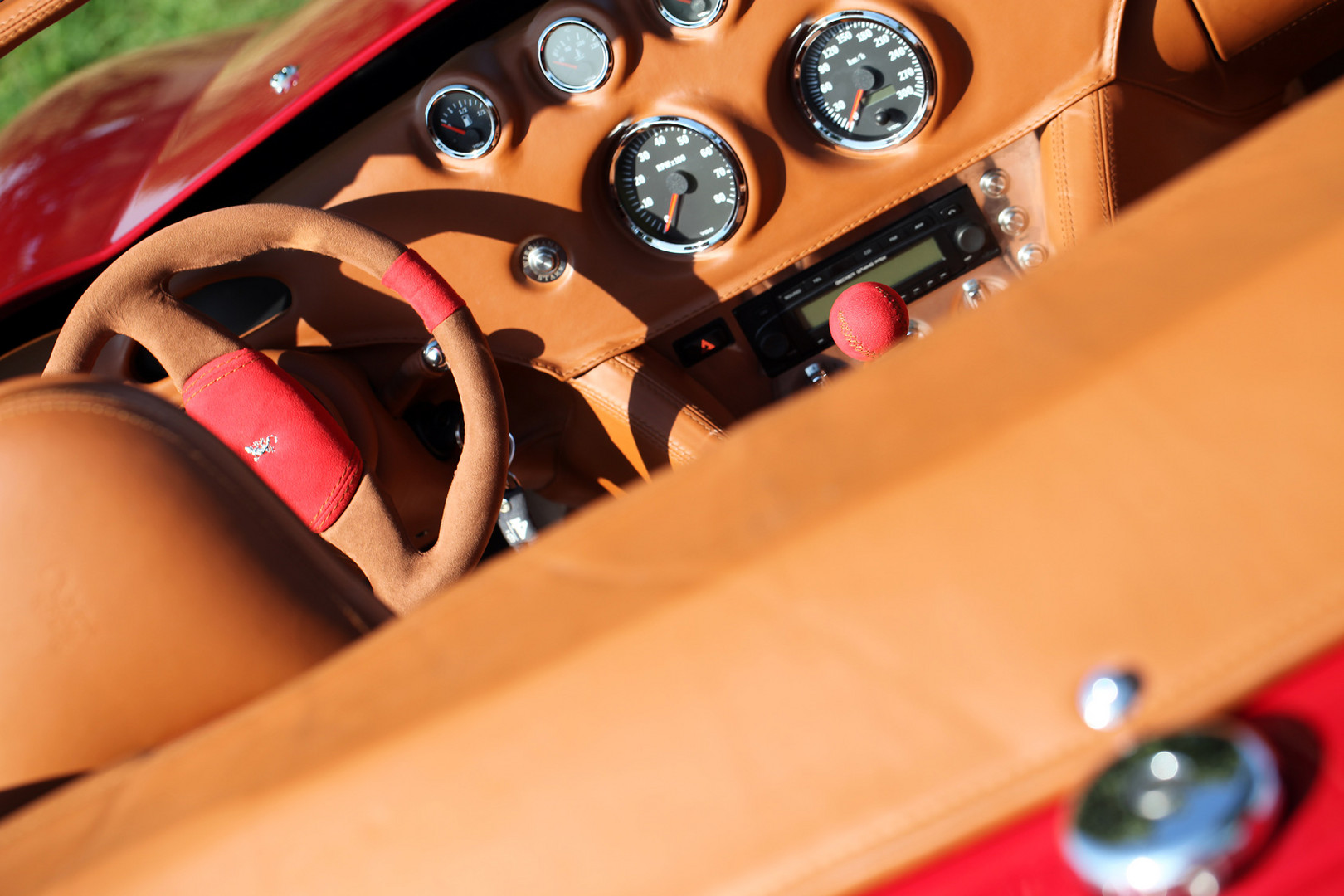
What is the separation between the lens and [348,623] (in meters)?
1.08

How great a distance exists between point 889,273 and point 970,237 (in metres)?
0.19

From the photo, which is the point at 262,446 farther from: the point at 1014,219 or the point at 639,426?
the point at 1014,219

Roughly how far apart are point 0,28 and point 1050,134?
182 centimetres

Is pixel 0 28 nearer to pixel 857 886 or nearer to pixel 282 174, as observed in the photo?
pixel 282 174

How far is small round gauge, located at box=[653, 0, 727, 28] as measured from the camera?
5.84ft

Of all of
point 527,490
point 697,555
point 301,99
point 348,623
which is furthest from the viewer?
point 527,490

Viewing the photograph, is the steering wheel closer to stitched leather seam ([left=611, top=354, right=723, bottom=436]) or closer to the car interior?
the car interior

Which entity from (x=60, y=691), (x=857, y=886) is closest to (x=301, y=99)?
(x=60, y=691)

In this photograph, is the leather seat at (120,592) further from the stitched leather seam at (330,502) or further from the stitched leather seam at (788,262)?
the stitched leather seam at (788,262)

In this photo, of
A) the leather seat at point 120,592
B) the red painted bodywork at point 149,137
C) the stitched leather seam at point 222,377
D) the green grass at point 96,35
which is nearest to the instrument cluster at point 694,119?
the red painted bodywork at point 149,137

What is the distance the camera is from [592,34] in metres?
1.78

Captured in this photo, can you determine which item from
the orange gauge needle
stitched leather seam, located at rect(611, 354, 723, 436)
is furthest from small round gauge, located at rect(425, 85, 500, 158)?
stitched leather seam, located at rect(611, 354, 723, 436)

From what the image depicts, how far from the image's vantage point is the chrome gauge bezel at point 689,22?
178 cm

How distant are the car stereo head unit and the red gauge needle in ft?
0.84
